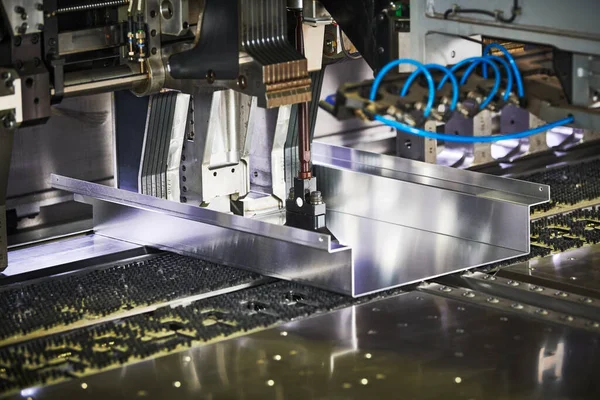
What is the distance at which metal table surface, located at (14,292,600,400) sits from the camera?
140 inches

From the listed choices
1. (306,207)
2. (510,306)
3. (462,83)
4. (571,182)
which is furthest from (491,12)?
(571,182)

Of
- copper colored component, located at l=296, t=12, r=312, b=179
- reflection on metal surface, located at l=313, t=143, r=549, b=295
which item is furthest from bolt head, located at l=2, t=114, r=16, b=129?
reflection on metal surface, located at l=313, t=143, r=549, b=295

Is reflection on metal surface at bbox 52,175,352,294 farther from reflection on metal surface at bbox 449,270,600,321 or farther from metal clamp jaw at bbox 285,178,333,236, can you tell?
reflection on metal surface at bbox 449,270,600,321

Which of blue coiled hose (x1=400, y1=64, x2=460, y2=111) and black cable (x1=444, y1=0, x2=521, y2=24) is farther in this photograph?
black cable (x1=444, y1=0, x2=521, y2=24)

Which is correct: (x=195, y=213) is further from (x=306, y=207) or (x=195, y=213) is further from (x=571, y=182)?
(x=571, y=182)

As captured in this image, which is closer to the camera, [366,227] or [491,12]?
→ [491,12]

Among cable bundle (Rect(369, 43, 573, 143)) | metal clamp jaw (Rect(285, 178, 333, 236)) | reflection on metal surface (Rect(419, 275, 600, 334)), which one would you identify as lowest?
reflection on metal surface (Rect(419, 275, 600, 334))

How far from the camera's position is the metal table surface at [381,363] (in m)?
3.55

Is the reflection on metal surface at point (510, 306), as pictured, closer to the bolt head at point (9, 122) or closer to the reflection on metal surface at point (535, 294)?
the reflection on metal surface at point (535, 294)

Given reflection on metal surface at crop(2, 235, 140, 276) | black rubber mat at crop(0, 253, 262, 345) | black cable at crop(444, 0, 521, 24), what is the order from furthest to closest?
1. reflection on metal surface at crop(2, 235, 140, 276)
2. black rubber mat at crop(0, 253, 262, 345)
3. black cable at crop(444, 0, 521, 24)

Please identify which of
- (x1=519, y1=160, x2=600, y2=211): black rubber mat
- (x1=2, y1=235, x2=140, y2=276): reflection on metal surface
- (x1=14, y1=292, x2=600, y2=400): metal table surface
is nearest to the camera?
(x1=14, y1=292, x2=600, y2=400): metal table surface

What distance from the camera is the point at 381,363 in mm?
3766

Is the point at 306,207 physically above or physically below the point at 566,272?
above

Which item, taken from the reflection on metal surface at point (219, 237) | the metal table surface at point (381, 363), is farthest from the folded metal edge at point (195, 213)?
the metal table surface at point (381, 363)
